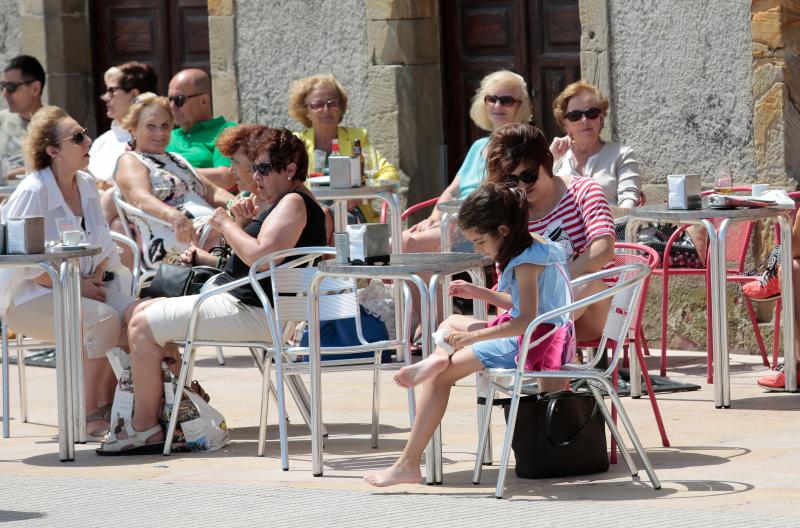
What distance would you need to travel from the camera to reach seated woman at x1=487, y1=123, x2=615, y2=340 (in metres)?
5.87

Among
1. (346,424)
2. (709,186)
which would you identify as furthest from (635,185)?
(346,424)

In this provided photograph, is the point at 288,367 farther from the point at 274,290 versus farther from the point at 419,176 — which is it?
the point at 419,176

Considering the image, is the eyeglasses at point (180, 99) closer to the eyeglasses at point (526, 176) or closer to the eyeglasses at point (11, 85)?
the eyeglasses at point (11, 85)

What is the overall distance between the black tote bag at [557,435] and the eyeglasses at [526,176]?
0.82 m

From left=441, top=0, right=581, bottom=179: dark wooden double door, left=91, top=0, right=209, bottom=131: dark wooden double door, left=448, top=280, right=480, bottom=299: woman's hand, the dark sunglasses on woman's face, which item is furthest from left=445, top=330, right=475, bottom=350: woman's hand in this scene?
left=91, top=0, right=209, bottom=131: dark wooden double door

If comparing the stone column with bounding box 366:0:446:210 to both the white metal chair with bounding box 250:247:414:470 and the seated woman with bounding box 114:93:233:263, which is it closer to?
the seated woman with bounding box 114:93:233:263

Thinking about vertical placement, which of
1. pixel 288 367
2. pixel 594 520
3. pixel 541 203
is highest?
pixel 541 203

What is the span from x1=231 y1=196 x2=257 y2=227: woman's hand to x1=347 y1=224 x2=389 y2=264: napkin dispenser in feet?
3.44

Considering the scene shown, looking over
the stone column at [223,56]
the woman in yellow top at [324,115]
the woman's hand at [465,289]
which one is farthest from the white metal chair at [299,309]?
the stone column at [223,56]

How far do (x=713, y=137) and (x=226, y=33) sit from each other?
3506mm

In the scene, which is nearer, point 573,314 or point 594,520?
point 594,520

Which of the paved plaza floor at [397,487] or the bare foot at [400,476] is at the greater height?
the bare foot at [400,476]

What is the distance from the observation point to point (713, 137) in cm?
859

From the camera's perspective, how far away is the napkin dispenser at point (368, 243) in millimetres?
5715
